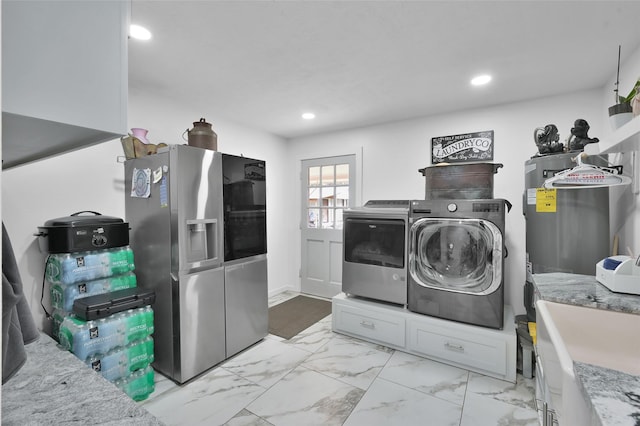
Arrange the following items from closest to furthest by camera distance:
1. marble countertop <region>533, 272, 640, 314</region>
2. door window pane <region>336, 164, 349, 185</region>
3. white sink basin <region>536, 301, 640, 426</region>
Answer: white sink basin <region>536, 301, 640, 426</region>
marble countertop <region>533, 272, 640, 314</region>
door window pane <region>336, 164, 349, 185</region>

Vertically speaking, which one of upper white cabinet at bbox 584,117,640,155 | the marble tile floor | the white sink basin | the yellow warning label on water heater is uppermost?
upper white cabinet at bbox 584,117,640,155

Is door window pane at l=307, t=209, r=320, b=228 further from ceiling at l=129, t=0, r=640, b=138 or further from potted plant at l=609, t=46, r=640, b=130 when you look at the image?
potted plant at l=609, t=46, r=640, b=130

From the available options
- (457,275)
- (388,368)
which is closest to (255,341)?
(388,368)

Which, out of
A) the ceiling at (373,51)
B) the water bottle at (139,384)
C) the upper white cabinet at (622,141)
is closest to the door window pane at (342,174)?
the ceiling at (373,51)

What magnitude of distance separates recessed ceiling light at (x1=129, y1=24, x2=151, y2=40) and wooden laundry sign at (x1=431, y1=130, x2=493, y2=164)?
112 inches

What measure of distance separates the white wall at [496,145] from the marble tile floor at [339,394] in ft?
4.20

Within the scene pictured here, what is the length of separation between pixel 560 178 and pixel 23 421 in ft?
8.51

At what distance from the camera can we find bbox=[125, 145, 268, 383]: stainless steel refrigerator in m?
2.09

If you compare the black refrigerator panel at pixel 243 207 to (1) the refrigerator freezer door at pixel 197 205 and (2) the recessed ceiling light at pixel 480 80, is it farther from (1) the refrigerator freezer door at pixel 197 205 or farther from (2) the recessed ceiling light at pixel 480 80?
A: (2) the recessed ceiling light at pixel 480 80

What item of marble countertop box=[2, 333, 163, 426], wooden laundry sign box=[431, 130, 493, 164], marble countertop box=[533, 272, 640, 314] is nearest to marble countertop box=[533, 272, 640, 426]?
marble countertop box=[533, 272, 640, 314]

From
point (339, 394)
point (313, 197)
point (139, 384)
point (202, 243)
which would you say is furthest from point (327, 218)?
point (139, 384)

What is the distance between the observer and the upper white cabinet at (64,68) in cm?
46

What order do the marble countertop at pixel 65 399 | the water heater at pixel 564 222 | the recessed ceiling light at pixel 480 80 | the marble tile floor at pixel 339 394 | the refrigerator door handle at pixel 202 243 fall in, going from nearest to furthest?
the marble countertop at pixel 65 399 < the marble tile floor at pixel 339 394 < the water heater at pixel 564 222 < the refrigerator door handle at pixel 202 243 < the recessed ceiling light at pixel 480 80

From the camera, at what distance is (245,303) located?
258 centimetres
